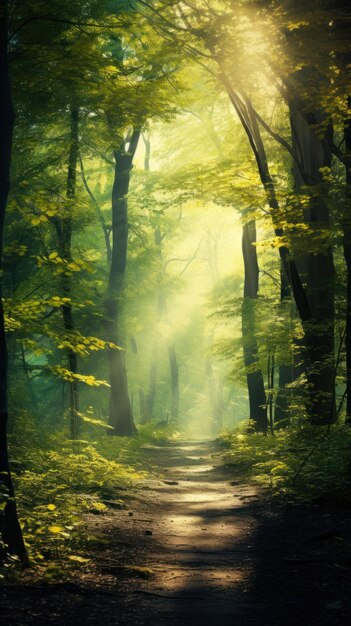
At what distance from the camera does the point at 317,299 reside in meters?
12.8

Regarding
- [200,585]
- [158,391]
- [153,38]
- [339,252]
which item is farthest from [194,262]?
[200,585]

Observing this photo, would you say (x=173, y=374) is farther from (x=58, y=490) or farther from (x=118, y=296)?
(x=58, y=490)

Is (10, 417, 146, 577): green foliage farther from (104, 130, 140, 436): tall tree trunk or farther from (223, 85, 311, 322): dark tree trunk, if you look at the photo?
(104, 130, 140, 436): tall tree trunk

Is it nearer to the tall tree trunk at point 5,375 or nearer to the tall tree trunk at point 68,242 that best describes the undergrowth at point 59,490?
the tall tree trunk at point 5,375

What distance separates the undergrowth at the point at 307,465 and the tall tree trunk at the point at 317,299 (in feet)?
2.06

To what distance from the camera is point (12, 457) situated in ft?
32.8

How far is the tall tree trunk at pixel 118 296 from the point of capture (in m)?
19.9

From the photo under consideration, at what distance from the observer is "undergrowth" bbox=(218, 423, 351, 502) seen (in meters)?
8.31

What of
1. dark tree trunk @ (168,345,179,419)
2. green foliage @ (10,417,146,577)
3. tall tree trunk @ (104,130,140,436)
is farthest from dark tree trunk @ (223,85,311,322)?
dark tree trunk @ (168,345,179,419)

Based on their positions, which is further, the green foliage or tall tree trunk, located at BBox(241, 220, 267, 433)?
tall tree trunk, located at BBox(241, 220, 267, 433)

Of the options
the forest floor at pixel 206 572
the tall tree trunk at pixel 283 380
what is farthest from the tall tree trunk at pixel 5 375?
the tall tree trunk at pixel 283 380

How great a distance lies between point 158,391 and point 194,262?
13.0 metres

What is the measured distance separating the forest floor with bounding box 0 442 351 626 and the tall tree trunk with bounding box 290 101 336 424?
3380 millimetres

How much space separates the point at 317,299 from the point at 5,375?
339 inches
